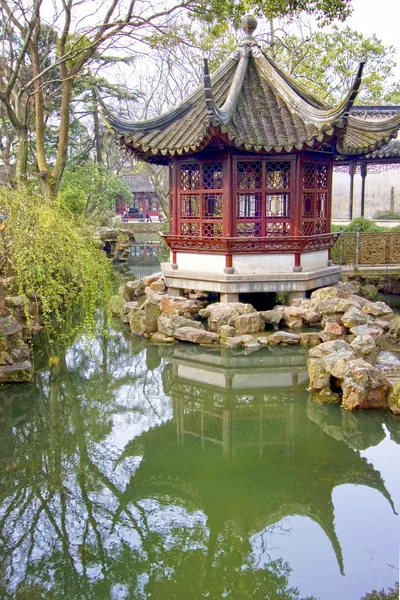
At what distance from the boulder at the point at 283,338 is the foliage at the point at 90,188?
1120cm

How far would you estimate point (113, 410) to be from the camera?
20.2 ft

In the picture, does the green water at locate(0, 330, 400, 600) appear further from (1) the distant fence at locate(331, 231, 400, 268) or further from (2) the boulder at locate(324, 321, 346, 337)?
(1) the distant fence at locate(331, 231, 400, 268)

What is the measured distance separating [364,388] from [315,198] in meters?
5.09

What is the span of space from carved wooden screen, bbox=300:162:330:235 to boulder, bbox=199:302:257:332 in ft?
5.99

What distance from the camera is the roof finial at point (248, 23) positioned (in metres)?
10.2

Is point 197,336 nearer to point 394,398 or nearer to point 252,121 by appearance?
point 394,398

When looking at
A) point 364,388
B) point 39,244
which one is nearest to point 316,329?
point 364,388

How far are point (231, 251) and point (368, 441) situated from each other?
4.77 m

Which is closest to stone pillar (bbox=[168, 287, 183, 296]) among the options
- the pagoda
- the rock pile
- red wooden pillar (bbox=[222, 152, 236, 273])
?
the pagoda

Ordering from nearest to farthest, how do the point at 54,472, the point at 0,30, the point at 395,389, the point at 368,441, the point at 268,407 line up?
the point at 54,472, the point at 368,441, the point at 395,389, the point at 268,407, the point at 0,30

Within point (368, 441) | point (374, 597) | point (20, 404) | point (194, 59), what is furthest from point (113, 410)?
point (194, 59)

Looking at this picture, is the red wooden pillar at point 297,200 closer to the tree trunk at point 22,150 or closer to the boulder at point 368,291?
the boulder at point 368,291

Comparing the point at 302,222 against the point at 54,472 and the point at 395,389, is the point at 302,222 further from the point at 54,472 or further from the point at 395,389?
the point at 54,472

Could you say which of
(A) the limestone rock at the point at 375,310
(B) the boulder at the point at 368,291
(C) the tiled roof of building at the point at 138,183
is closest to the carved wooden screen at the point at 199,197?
(A) the limestone rock at the point at 375,310
